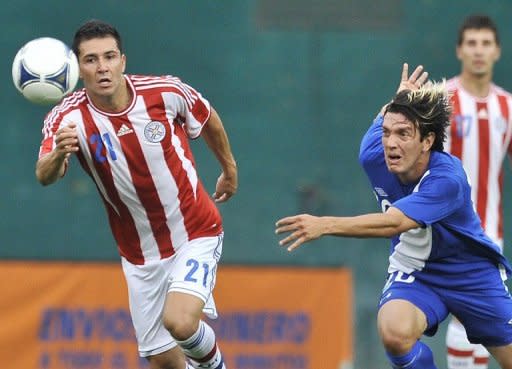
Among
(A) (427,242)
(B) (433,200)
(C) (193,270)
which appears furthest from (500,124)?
(C) (193,270)

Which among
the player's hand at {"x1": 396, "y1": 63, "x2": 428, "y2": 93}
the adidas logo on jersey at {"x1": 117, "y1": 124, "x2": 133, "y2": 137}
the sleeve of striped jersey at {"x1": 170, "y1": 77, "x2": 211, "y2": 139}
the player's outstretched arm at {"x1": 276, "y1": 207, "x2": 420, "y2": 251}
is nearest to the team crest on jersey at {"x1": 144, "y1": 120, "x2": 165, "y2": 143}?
the adidas logo on jersey at {"x1": 117, "y1": 124, "x2": 133, "y2": 137}

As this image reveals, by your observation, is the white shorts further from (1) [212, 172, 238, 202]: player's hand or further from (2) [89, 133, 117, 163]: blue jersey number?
(2) [89, 133, 117, 163]: blue jersey number

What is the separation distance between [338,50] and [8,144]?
2.90m

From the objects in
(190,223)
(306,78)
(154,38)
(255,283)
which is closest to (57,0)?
(154,38)

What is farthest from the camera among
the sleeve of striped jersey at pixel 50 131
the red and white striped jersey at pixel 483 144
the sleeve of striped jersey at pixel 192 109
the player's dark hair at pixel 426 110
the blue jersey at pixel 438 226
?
the red and white striped jersey at pixel 483 144

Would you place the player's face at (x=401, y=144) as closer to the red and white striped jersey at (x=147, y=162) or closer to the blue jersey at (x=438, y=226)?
the blue jersey at (x=438, y=226)

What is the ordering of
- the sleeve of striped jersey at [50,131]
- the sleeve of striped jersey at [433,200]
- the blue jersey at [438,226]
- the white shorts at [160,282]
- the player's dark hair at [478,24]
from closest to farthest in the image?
1. the sleeve of striped jersey at [433,200]
2. the blue jersey at [438,226]
3. the sleeve of striped jersey at [50,131]
4. the white shorts at [160,282]
5. the player's dark hair at [478,24]

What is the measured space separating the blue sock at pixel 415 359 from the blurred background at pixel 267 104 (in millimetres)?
3350

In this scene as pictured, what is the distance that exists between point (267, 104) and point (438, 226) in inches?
147

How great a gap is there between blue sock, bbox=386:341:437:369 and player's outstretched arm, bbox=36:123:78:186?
2.11 metres

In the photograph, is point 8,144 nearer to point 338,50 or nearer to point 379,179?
point 338,50

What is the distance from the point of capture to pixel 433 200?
6438mm

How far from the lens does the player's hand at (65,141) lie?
643 cm

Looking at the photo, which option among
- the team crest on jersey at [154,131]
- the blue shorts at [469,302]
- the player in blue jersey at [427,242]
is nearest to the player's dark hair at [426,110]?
the player in blue jersey at [427,242]
